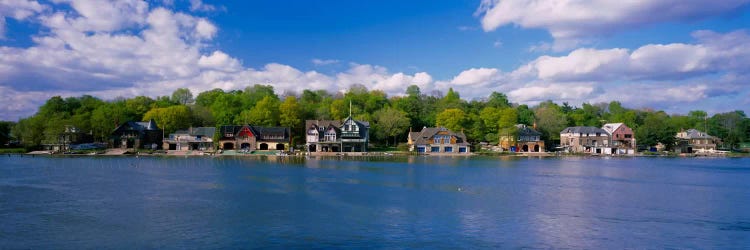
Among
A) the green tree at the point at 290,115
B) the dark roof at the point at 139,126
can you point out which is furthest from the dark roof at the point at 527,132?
the dark roof at the point at 139,126

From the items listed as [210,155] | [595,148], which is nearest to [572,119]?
[595,148]

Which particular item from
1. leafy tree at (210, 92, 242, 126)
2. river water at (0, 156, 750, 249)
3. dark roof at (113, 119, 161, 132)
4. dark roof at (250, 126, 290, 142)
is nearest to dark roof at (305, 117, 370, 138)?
dark roof at (250, 126, 290, 142)

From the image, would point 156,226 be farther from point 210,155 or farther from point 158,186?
point 210,155

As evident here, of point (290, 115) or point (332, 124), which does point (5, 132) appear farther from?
point (332, 124)

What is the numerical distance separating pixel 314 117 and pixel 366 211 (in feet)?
201

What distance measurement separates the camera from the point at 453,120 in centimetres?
7862

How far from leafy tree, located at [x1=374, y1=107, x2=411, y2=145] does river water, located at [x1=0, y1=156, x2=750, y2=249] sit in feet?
129

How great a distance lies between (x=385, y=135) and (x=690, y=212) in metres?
56.8

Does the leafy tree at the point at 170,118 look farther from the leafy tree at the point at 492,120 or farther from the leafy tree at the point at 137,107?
the leafy tree at the point at 492,120

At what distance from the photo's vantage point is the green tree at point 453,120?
78.4m

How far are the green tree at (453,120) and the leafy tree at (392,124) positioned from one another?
18.4ft

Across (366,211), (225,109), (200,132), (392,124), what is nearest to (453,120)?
(392,124)

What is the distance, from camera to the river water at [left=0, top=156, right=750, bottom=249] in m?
18.6

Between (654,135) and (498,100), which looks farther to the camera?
(498,100)
